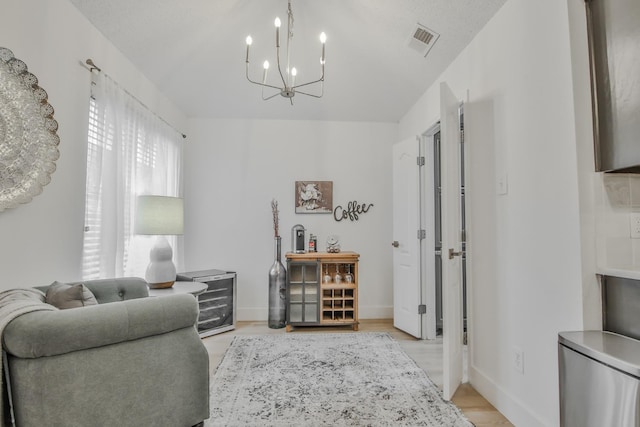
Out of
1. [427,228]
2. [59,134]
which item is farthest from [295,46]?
[427,228]

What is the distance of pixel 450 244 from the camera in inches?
91.0

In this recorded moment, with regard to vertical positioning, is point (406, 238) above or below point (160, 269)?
above

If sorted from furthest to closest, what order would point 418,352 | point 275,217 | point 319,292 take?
1. point 275,217
2. point 319,292
3. point 418,352

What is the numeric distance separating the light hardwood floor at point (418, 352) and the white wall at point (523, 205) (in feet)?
0.32

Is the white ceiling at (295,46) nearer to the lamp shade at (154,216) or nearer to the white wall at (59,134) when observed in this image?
the white wall at (59,134)

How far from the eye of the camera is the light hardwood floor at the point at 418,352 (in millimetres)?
2111

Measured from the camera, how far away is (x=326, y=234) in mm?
4426

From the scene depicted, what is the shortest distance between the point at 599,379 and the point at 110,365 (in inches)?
74.4

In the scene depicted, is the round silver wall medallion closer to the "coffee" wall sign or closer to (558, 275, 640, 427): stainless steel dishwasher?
(558, 275, 640, 427): stainless steel dishwasher

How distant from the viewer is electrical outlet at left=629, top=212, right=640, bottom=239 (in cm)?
152

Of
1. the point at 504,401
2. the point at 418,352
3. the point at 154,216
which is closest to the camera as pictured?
the point at 504,401

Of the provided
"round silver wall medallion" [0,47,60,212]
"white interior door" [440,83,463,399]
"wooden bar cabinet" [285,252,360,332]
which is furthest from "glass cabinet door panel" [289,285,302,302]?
"round silver wall medallion" [0,47,60,212]

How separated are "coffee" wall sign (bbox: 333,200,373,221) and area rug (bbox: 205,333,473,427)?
159cm

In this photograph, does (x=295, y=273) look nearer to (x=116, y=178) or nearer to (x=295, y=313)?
(x=295, y=313)
